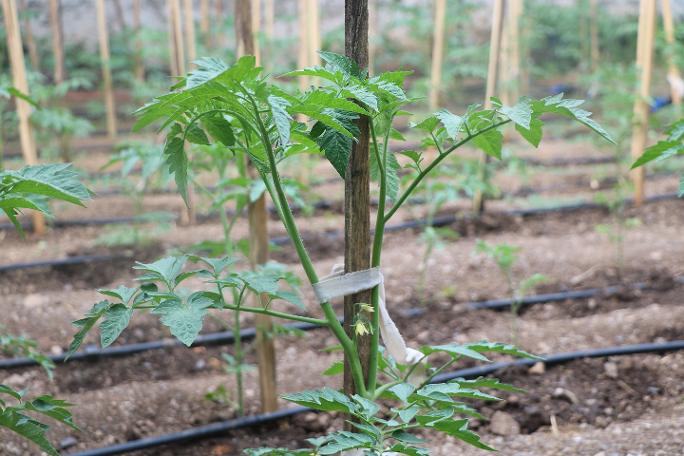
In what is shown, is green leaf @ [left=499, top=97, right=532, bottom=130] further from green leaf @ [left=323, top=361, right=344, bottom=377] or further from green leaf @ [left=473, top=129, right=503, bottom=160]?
green leaf @ [left=323, top=361, right=344, bottom=377]

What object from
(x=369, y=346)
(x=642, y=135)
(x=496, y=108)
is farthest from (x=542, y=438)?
(x=642, y=135)

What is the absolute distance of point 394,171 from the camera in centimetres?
149

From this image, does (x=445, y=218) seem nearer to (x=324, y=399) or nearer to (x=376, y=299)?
(x=376, y=299)

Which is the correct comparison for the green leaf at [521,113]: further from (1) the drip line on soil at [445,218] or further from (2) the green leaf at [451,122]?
(1) the drip line on soil at [445,218]

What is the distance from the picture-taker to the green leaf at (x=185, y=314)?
1.20 meters

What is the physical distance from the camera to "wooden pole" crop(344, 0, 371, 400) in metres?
1.42

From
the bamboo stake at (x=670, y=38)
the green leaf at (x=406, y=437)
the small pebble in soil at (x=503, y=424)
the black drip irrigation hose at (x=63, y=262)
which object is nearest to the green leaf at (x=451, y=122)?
the green leaf at (x=406, y=437)

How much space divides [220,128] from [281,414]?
1374mm

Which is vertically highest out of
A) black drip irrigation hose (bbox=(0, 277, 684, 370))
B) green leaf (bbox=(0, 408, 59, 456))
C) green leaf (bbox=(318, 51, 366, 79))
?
green leaf (bbox=(318, 51, 366, 79))

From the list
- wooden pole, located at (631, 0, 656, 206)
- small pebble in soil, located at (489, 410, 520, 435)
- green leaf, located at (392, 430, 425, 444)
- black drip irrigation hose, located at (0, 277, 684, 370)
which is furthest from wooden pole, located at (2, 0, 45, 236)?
wooden pole, located at (631, 0, 656, 206)

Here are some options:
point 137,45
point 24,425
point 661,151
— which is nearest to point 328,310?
point 24,425

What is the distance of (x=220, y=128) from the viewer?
1.38m

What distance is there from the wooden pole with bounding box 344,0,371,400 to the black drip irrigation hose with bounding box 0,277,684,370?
Answer: 4.16 feet

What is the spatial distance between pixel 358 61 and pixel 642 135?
12.7 ft
